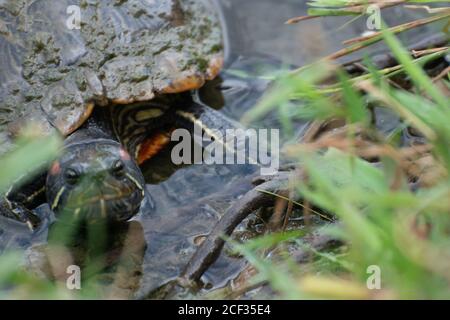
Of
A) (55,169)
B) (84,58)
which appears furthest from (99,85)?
(55,169)

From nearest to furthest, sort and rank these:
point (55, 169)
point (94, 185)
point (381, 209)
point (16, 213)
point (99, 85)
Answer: point (381, 209) → point (94, 185) → point (55, 169) → point (16, 213) → point (99, 85)

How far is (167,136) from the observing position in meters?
3.80

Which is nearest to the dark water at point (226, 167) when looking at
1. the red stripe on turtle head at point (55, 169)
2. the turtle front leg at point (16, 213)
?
the turtle front leg at point (16, 213)

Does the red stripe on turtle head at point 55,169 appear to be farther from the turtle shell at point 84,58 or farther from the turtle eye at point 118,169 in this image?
the turtle shell at point 84,58

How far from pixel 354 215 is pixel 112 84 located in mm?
1908

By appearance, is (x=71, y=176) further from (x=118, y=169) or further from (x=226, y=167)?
(x=226, y=167)

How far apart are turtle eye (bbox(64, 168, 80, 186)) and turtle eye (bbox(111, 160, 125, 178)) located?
0.45 feet

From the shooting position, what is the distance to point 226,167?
3.49m

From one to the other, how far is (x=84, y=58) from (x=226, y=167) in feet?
2.87

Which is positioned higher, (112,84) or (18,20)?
(18,20)

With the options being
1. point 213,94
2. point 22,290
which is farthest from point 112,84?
point 22,290

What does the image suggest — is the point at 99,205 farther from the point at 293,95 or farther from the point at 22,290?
the point at 293,95

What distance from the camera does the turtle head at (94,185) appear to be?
2.68m
